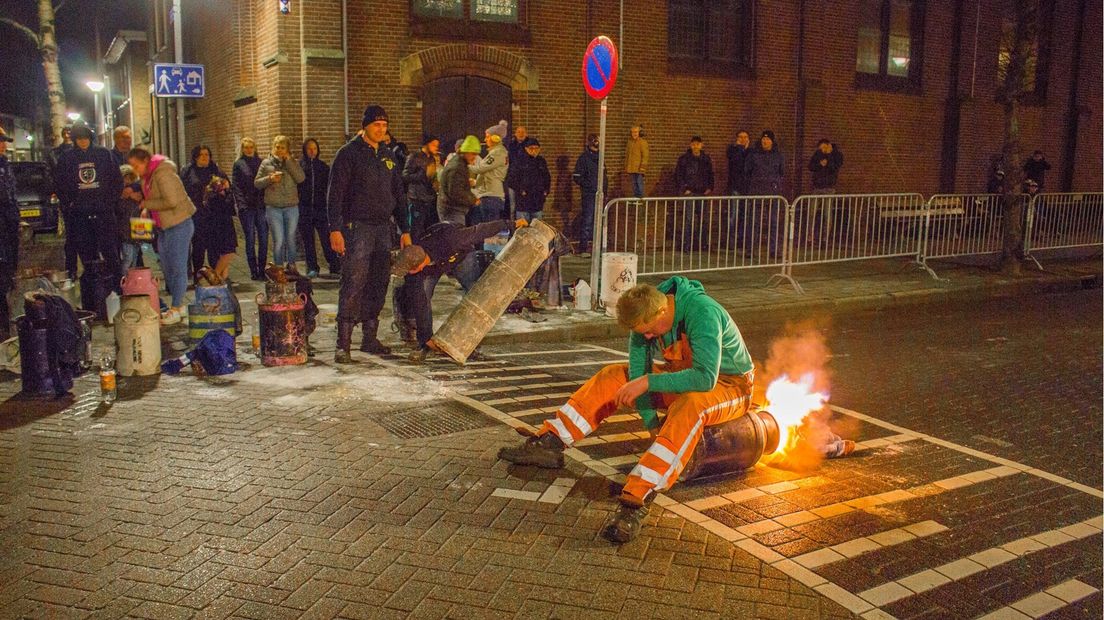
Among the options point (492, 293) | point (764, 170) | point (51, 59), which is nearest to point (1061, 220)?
point (764, 170)

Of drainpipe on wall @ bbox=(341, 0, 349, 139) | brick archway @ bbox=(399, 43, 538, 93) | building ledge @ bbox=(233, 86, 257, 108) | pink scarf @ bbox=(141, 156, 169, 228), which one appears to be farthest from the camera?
building ledge @ bbox=(233, 86, 257, 108)

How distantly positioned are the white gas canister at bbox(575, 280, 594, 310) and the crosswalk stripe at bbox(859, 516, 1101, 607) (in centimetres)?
656

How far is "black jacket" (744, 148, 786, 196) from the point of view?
52.7 ft

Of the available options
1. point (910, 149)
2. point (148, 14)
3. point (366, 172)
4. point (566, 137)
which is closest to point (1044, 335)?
point (366, 172)

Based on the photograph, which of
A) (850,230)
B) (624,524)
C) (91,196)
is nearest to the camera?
(624,524)

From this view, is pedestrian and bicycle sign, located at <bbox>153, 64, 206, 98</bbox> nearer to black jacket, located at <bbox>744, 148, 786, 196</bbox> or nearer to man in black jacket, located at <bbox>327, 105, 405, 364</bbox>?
man in black jacket, located at <bbox>327, 105, 405, 364</bbox>

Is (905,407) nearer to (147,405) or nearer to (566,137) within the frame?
(147,405)

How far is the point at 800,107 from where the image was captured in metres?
19.1

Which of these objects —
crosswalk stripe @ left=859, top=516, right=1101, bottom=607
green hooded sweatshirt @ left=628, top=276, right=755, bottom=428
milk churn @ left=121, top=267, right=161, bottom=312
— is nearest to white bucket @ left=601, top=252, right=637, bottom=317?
milk churn @ left=121, top=267, right=161, bottom=312

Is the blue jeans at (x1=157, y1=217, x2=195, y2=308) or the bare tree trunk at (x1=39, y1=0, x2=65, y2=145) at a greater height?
the bare tree trunk at (x1=39, y1=0, x2=65, y2=145)

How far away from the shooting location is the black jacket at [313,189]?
12.9 meters

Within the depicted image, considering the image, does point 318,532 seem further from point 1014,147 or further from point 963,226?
point 1014,147

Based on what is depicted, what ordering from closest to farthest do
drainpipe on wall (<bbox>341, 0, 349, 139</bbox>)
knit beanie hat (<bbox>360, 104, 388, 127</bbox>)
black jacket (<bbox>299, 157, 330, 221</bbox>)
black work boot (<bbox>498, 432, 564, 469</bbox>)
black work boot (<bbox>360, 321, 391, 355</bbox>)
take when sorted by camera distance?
black work boot (<bbox>498, 432, 564, 469</bbox>) → knit beanie hat (<bbox>360, 104, 388, 127</bbox>) → black work boot (<bbox>360, 321, 391, 355</bbox>) → black jacket (<bbox>299, 157, 330, 221</bbox>) → drainpipe on wall (<bbox>341, 0, 349, 139</bbox>)

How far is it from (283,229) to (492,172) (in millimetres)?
2938
